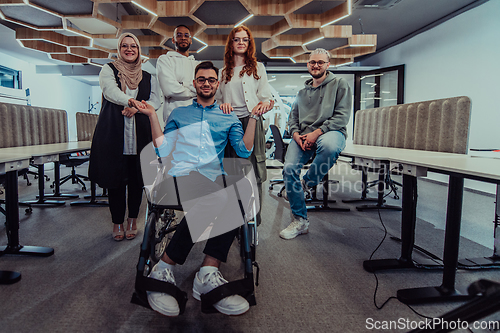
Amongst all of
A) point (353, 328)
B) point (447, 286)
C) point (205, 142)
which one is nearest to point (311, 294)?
point (353, 328)

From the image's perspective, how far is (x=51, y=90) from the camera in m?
9.28

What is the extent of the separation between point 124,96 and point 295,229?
1.65 metres

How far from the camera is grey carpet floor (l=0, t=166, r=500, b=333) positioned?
126cm

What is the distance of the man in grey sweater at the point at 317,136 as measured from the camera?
7.56ft

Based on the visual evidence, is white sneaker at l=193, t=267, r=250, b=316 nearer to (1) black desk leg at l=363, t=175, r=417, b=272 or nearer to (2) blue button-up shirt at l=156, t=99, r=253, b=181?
(2) blue button-up shirt at l=156, t=99, r=253, b=181

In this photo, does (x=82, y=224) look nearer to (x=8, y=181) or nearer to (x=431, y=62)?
(x=8, y=181)

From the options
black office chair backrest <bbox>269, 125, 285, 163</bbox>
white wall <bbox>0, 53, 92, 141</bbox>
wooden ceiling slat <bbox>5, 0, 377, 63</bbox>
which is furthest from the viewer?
white wall <bbox>0, 53, 92, 141</bbox>

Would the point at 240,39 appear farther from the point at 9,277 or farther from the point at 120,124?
the point at 9,277

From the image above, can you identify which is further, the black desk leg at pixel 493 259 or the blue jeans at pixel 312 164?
the blue jeans at pixel 312 164

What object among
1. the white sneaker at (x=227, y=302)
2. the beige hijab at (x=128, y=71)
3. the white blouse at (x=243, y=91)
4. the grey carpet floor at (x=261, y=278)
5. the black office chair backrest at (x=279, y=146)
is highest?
the beige hijab at (x=128, y=71)

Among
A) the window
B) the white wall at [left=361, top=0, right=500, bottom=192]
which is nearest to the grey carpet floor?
the white wall at [left=361, top=0, right=500, bottom=192]

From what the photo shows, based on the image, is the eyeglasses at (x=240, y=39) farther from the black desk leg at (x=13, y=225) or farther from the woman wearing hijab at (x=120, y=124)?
the black desk leg at (x=13, y=225)

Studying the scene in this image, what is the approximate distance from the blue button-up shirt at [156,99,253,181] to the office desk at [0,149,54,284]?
0.84 metres

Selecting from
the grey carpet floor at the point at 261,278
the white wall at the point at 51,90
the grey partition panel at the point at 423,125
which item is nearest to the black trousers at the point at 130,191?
the grey carpet floor at the point at 261,278
